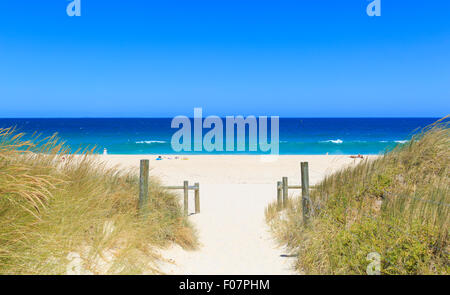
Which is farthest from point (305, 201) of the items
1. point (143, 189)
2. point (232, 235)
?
point (143, 189)

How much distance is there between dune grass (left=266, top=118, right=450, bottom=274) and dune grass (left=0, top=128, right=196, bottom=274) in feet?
8.09

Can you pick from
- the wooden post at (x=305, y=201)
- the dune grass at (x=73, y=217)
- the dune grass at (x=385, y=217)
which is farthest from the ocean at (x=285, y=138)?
the dune grass at (x=73, y=217)

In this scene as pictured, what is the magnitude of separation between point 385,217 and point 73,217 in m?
4.63

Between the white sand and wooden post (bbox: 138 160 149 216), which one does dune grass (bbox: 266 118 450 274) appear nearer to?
the white sand

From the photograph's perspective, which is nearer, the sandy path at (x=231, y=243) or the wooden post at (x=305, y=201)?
the sandy path at (x=231, y=243)

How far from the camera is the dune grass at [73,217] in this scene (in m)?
3.79

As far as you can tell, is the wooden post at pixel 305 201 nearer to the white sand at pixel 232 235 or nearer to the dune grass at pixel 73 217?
the white sand at pixel 232 235

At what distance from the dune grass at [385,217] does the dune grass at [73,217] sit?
2.47 meters

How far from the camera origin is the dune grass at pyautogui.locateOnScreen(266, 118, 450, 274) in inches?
173

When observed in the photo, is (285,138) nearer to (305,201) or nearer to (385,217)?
(305,201)

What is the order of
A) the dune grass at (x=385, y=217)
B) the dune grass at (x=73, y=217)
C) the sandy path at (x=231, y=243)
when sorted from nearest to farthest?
the dune grass at (x=73, y=217) < the dune grass at (x=385, y=217) < the sandy path at (x=231, y=243)

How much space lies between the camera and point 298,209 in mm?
7684

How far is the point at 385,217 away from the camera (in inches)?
215
